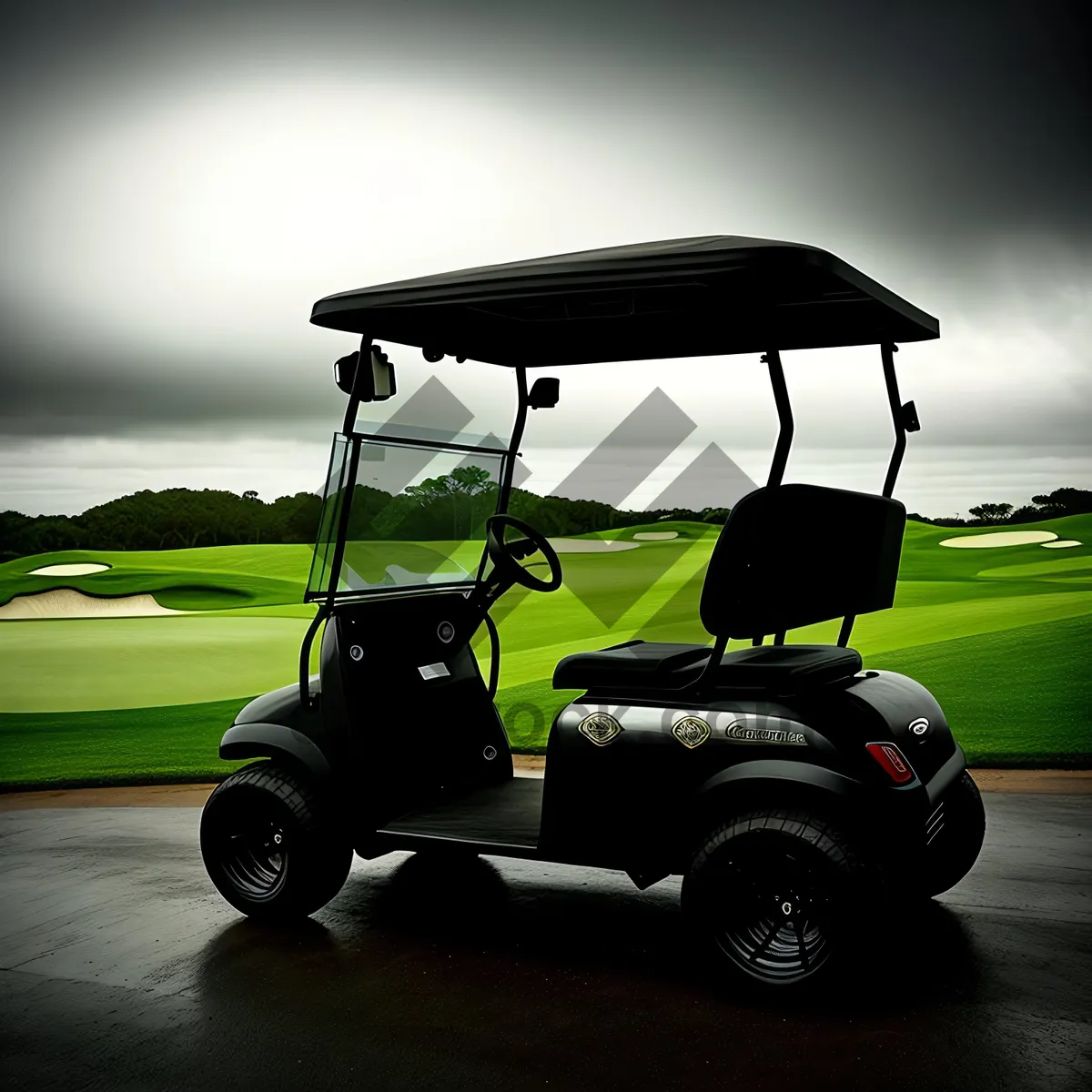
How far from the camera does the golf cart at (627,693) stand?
10.5ft

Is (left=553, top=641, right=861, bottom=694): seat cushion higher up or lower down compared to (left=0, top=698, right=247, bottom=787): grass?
higher up

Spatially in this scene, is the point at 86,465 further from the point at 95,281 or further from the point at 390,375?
the point at 390,375

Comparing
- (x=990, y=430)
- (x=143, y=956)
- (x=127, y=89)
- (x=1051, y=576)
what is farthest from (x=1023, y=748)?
(x=127, y=89)

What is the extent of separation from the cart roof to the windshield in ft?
1.43

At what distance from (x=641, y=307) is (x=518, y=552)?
41.5 inches

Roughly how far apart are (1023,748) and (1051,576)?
5.10 m

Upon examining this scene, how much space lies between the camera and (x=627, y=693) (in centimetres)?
354

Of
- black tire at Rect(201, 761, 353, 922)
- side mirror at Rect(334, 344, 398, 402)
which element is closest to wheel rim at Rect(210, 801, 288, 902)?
black tire at Rect(201, 761, 353, 922)

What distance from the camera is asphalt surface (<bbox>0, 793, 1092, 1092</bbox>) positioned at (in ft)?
9.46

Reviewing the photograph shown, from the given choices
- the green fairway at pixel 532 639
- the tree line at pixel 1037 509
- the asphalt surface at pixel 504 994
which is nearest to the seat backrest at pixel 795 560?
the asphalt surface at pixel 504 994

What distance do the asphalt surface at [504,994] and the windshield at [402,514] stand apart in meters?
1.22

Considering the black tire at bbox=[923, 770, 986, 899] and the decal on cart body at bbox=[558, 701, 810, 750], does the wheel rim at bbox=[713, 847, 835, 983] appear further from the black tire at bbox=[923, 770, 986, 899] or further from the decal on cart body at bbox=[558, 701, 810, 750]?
the black tire at bbox=[923, 770, 986, 899]

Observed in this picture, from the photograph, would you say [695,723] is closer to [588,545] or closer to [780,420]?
[780,420]

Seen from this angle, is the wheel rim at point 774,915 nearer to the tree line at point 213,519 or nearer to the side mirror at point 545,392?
the side mirror at point 545,392
